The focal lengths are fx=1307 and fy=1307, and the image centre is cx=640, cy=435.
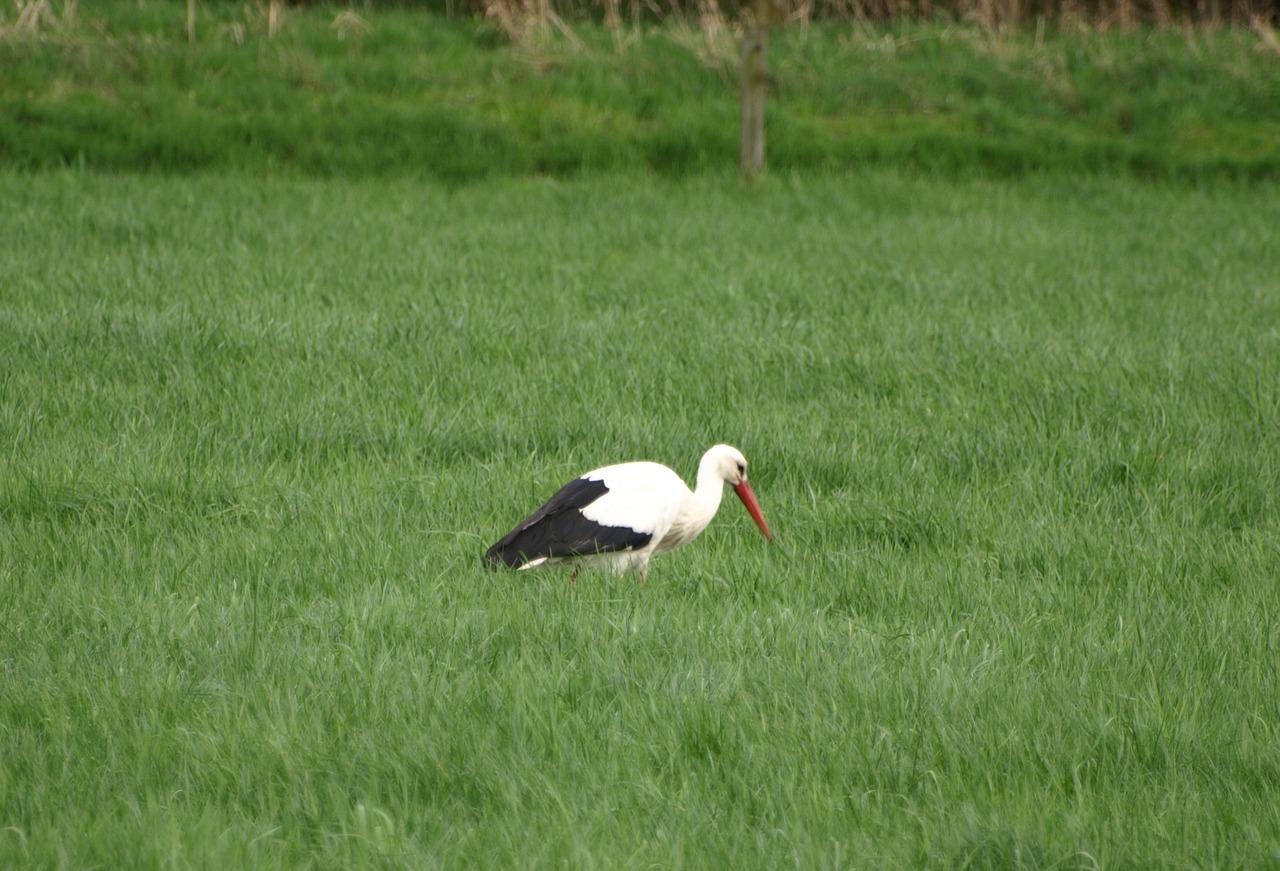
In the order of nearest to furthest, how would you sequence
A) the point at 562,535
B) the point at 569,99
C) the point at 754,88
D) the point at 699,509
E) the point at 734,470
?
1. the point at 562,535
2. the point at 699,509
3. the point at 734,470
4. the point at 754,88
5. the point at 569,99

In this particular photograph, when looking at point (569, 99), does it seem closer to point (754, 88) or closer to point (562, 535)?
point (754, 88)

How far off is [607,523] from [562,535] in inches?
5.8

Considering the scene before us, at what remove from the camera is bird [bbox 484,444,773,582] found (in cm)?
413

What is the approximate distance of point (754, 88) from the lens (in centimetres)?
1248

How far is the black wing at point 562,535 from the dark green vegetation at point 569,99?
346 inches

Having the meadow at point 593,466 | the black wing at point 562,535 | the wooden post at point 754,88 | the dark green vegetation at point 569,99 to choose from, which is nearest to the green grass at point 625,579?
the meadow at point 593,466

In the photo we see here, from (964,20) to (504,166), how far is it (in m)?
8.95

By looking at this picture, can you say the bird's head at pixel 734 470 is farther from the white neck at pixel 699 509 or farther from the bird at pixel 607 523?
the bird at pixel 607 523

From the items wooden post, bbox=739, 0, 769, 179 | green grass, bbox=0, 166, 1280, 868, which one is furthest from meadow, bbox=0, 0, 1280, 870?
wooden post, bbox=739, 0, 769, 179

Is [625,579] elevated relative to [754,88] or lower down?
lower down

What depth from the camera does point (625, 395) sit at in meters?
6.28

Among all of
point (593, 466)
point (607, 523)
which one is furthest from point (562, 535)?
point (593, 466)

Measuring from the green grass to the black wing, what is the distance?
0.12 m

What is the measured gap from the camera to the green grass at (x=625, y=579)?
2791 mm
